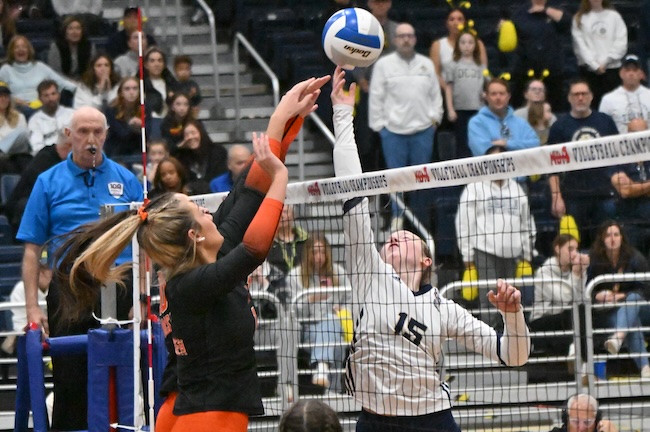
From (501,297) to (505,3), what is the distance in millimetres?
10042

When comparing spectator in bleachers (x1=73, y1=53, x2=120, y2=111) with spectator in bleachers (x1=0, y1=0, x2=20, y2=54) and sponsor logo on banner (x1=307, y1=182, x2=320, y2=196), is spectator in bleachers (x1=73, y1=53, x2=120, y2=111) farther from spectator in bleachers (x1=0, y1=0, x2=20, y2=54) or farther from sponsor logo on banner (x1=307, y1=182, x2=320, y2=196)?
sponsor logo on banner (x1=307, y1=182, x2=320, y2=196)

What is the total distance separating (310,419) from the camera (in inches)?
165

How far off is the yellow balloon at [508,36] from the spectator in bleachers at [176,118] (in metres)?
3.72

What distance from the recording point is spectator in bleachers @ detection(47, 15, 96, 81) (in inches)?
489

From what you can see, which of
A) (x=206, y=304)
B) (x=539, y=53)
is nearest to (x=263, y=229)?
(x=206, y=304)

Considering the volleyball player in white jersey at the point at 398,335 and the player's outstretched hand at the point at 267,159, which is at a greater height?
the player's outstretched hand at the point at 267,159

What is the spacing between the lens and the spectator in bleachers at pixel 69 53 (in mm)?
12414

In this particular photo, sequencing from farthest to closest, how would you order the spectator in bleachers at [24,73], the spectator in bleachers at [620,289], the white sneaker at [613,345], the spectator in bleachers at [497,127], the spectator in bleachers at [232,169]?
1. the spectator in bleachers at [24,73]
2. the spectator in bleachers at [497,127]
3. the spectator in bleachers at [232,169]
4. the spectator in bleachers at [620,289]
5. the white sneaker at [613,345]

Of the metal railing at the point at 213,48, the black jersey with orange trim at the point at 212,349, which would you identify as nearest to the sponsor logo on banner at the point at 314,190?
the black jersey with orange trim at the point at 212,349

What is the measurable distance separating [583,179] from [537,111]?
167cm

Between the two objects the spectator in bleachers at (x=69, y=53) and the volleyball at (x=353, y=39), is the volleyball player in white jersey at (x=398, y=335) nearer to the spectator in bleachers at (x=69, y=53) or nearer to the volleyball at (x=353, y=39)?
the volleyball at (x=353, y=39)

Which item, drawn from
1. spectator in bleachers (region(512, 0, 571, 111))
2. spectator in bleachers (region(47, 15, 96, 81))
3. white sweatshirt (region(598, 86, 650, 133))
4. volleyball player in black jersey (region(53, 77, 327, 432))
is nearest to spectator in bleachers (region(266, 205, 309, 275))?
volleyball player in black jersey (region(53, 77, 327, 432))

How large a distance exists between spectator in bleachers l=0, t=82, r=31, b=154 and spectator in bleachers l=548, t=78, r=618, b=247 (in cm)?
502

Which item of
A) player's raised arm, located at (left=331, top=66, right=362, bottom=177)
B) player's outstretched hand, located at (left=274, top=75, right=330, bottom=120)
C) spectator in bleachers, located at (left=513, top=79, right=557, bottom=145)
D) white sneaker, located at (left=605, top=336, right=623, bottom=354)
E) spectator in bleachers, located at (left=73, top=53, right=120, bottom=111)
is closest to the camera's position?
player's outstretched hand, located at (left=274, top=75, right=330, bottom=120)
